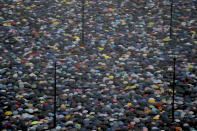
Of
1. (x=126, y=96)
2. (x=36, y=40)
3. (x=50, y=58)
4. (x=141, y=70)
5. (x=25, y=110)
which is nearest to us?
(x=25, y=110)

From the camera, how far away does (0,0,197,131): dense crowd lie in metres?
4.93

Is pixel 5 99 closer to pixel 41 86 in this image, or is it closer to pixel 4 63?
pixel 41 86

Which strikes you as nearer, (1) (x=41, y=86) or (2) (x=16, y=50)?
(1) (x=41, y=86)

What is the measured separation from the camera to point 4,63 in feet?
21.2

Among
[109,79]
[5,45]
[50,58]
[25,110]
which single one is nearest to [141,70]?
[109,79]

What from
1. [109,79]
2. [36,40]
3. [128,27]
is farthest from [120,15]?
[109,79]

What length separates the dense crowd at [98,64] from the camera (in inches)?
194

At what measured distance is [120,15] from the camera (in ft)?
29.5

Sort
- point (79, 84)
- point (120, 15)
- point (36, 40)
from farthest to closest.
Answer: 1. point (120, 15)
2. point (36, 40)
3. point (79, 84)

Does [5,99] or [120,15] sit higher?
[120,15]

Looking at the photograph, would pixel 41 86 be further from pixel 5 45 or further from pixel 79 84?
pixel 5 45

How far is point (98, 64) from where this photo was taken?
22.0 ft

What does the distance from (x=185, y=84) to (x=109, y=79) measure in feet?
5.00

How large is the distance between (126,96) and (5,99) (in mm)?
2209
